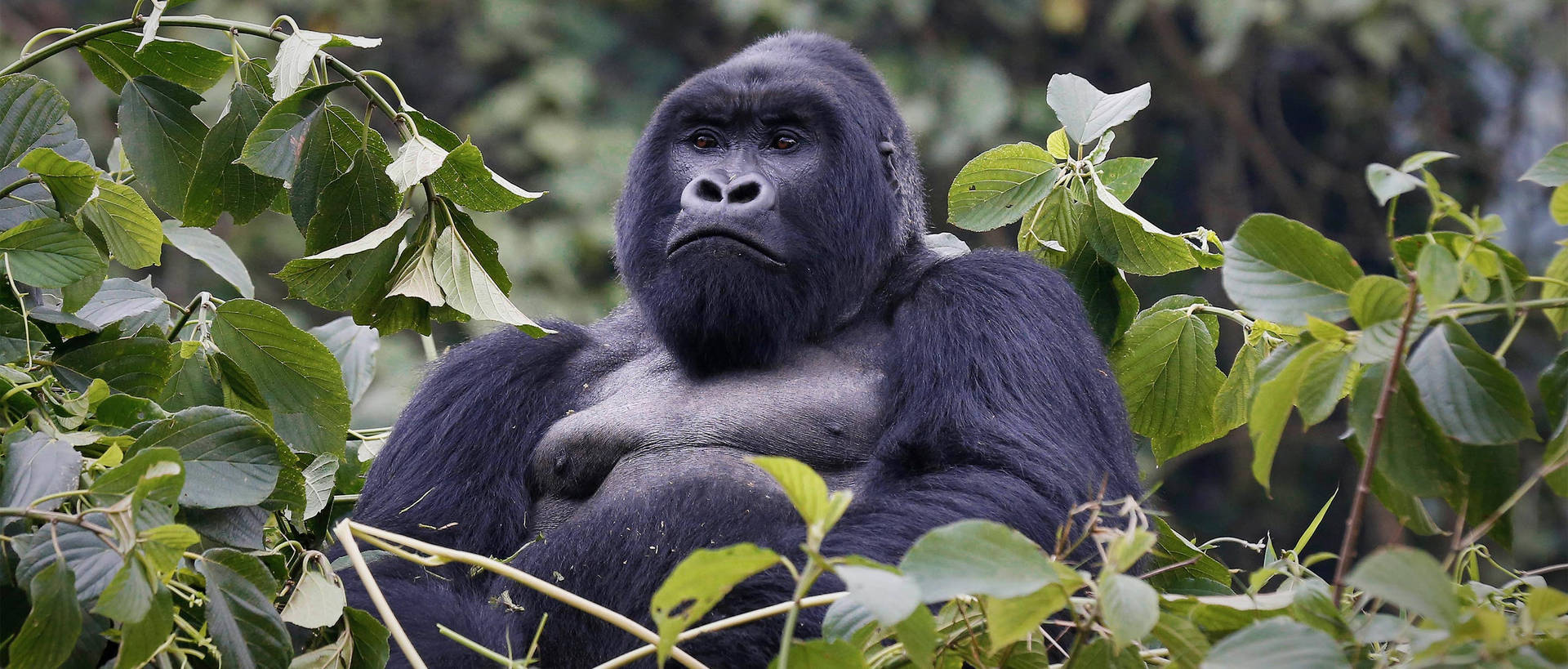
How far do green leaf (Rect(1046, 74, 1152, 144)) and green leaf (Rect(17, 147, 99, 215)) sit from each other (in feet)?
4.77

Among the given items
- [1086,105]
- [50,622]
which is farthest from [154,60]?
[1086,105]

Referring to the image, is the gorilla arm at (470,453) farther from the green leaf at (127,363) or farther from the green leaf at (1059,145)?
the green leaf at (1059,145)

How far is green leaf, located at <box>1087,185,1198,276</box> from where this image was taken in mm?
2412

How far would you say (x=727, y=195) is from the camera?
2635 mm

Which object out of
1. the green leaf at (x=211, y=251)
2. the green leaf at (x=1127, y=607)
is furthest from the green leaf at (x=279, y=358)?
the green leaf at (x=1127, y=607)

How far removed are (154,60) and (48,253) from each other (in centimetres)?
42

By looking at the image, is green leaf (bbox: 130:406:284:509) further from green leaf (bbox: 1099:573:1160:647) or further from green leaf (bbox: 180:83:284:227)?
green leaf (bbox: 1099:573:1160:647)

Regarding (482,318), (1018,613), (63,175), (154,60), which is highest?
(154,60)

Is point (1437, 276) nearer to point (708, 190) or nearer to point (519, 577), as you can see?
point (519, 577)

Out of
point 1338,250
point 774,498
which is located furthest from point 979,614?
point 774,498

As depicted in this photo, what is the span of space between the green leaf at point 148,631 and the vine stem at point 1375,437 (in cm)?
114

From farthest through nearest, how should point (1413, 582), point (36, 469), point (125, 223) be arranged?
point (125, 223) < point (36, 469) < point (1413, 582)

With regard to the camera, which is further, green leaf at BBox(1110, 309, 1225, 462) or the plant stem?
green leaf at BBox(1110, 309, 1225, 462)

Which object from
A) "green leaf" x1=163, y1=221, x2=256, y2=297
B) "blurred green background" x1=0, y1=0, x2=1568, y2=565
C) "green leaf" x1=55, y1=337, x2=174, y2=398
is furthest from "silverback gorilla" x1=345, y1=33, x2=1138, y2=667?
"blurred green background" x1=0, y1=0, x2=1568, y2=565
